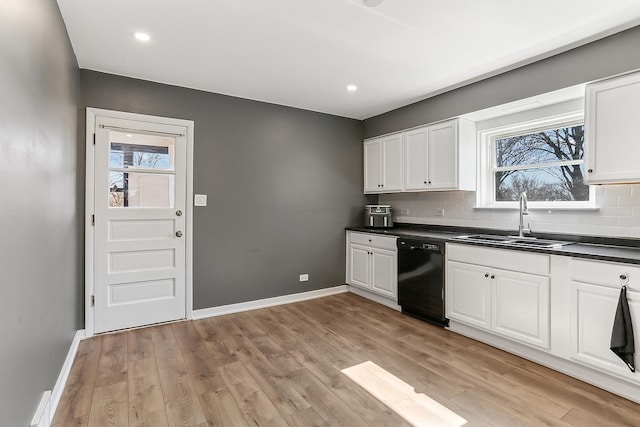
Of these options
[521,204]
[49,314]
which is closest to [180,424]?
[49,314]

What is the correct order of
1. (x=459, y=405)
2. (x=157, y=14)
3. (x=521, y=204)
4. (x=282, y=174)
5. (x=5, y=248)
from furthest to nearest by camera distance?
(x=282, y=174)
(x=521, y=204)
(x=157, y=14)
(x=459, y=405)
(x=5, y=248)

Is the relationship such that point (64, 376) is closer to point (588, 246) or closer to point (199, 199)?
point (199, 199)

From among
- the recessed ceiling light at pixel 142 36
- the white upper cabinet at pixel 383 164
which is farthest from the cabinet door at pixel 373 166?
the recessed ceiling light at pixel 142 36

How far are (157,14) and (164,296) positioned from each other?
2.55 metres

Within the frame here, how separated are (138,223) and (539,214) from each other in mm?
3907

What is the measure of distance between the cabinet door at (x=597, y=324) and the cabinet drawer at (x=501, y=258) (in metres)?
0.25

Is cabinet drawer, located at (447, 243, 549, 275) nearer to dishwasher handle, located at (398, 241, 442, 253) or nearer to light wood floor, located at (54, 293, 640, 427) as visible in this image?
dishwasher handle, located at (398, 241, 442, 253)

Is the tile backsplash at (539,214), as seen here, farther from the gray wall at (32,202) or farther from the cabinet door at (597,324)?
the gray wall at (32,202)

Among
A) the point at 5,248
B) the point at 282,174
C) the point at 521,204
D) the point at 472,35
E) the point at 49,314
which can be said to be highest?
the point at 472,35

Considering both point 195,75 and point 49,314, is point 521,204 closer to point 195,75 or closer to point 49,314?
point 195,75

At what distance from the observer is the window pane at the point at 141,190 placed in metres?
3.15

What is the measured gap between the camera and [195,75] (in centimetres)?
314

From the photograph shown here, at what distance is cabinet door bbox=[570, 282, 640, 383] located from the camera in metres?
2.02

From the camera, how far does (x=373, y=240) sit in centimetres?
409
